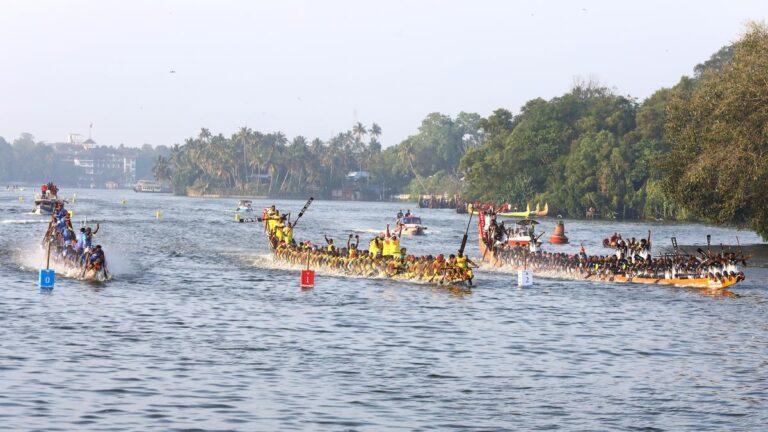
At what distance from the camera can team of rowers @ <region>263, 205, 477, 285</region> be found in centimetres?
5094

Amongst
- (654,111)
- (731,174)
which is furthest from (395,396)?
(654,111)

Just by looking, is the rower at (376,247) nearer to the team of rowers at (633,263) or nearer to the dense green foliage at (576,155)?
the team of rowers at (633,263)

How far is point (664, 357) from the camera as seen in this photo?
108 feet

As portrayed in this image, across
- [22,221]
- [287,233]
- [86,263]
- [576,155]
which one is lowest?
[22,221]

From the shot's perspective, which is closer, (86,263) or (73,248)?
(86,263)

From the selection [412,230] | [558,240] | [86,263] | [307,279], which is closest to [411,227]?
[412,230]

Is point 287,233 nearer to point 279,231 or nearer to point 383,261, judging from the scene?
point 279,231

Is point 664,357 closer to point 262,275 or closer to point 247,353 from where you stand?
point 247,353

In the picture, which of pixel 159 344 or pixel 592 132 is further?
pixel 592 132

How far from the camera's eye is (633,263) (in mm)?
55062

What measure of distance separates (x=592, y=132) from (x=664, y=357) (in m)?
128

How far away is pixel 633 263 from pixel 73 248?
87.6 feet

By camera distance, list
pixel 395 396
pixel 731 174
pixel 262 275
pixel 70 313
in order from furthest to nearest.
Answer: pixel 731 174
pixel 262 275
pixel 70 313
pixel 395 396

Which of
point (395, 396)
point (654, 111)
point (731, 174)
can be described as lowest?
point (395, 396)
